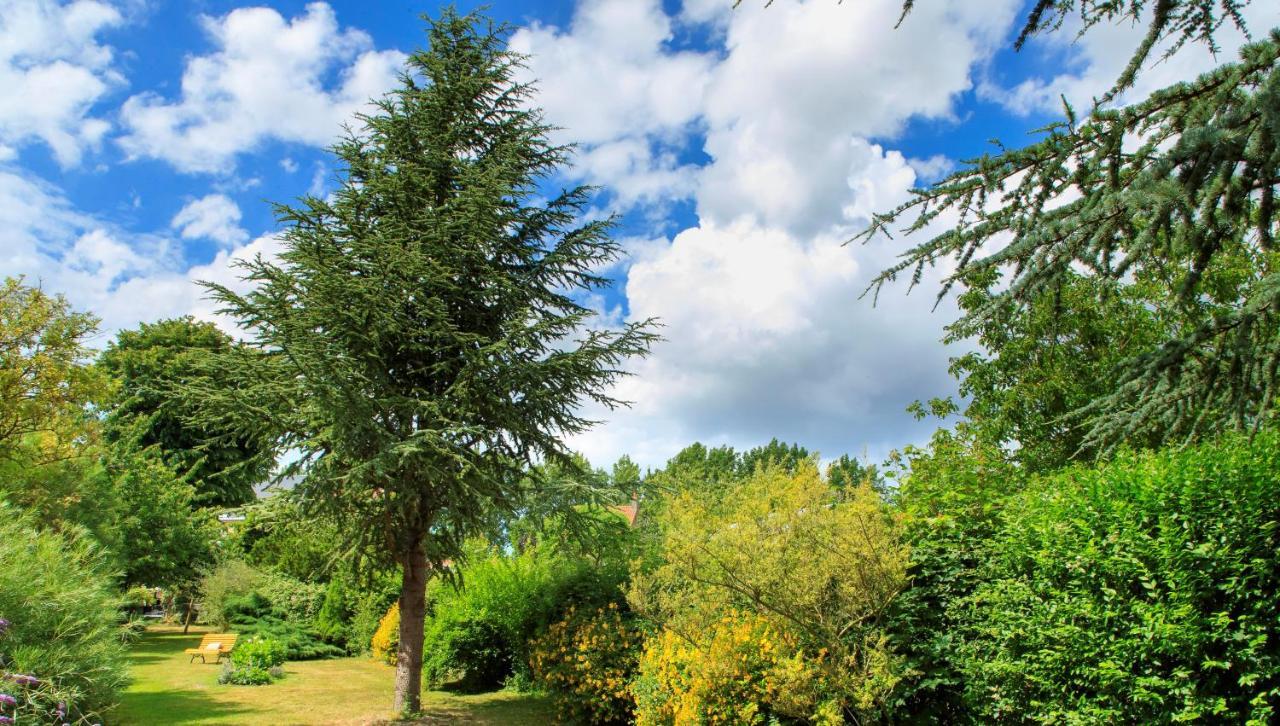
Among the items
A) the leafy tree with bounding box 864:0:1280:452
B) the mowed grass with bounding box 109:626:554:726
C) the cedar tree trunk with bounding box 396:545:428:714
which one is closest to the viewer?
the leafy tree with bounding box 864:0:1280:452

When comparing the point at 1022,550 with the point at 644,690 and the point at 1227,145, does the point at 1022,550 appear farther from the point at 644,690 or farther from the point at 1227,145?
the point at 644,690

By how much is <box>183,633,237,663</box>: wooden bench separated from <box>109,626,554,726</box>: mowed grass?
15.9 inches

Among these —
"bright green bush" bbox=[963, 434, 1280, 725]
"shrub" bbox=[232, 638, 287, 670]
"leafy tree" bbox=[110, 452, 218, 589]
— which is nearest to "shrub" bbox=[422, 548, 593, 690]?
"shrub" bbox=[232, 638, 287, 670]

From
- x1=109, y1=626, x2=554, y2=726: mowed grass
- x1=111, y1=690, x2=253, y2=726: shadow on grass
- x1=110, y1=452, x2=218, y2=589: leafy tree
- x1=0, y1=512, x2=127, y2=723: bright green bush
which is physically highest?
x1=110, y1=452, x2=218, y2=589: leafy tree

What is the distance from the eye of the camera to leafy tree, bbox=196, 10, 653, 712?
35.1 feet

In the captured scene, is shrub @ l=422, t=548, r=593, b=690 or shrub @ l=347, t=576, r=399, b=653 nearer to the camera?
shrub @ l=422, t=548, r=593, b=690

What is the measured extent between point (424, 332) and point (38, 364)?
22.8 feet

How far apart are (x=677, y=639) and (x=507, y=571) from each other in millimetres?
Answer: 5631

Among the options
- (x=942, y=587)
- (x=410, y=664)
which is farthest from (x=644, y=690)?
(x=410, y=664)

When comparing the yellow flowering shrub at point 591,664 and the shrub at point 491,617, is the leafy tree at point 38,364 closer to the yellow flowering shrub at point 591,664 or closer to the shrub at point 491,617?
the shrub at point 491,617

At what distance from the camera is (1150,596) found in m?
4.50

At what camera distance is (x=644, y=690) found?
853 cm

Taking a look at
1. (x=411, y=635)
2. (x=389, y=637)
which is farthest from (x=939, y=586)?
(x=389, y=637)

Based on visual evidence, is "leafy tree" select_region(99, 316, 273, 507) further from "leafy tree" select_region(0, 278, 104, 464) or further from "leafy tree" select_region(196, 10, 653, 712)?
"leafy tree" select_region(196, 10, 653, 712)
